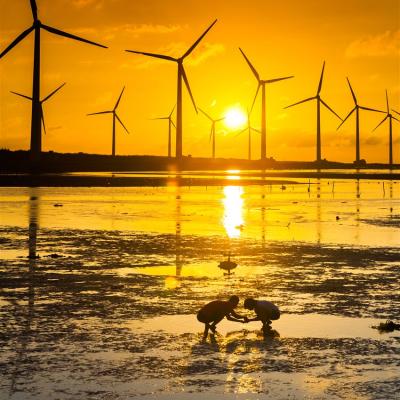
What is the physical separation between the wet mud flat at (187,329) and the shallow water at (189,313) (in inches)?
1.2

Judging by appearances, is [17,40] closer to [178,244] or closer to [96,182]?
[96,182]

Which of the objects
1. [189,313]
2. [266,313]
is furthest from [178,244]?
[266,313]

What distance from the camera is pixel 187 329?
15273 millimetres

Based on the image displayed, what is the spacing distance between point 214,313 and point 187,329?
0.61 m

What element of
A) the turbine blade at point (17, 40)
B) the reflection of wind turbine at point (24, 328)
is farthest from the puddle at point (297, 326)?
the turbine blade at point (17, 40)

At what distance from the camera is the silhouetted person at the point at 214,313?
14953 millimetres

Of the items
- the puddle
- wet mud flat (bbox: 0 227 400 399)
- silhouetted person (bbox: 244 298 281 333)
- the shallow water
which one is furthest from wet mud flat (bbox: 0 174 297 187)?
silhouetted person (bbox: 244 298 281 333)

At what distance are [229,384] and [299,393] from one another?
101 centimetres

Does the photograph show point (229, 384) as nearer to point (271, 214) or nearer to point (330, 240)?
point (330, 240)

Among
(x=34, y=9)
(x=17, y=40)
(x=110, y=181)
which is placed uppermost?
(x=34, y=9)

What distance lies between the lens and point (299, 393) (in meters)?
Result: 11.3

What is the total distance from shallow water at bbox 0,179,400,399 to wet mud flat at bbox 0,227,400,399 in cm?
3

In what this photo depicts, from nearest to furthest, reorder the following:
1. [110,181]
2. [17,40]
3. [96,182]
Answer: [17,40]
[96,182]
[110,181]

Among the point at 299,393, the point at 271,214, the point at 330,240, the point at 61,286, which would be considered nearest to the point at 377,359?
the point at 299,393
